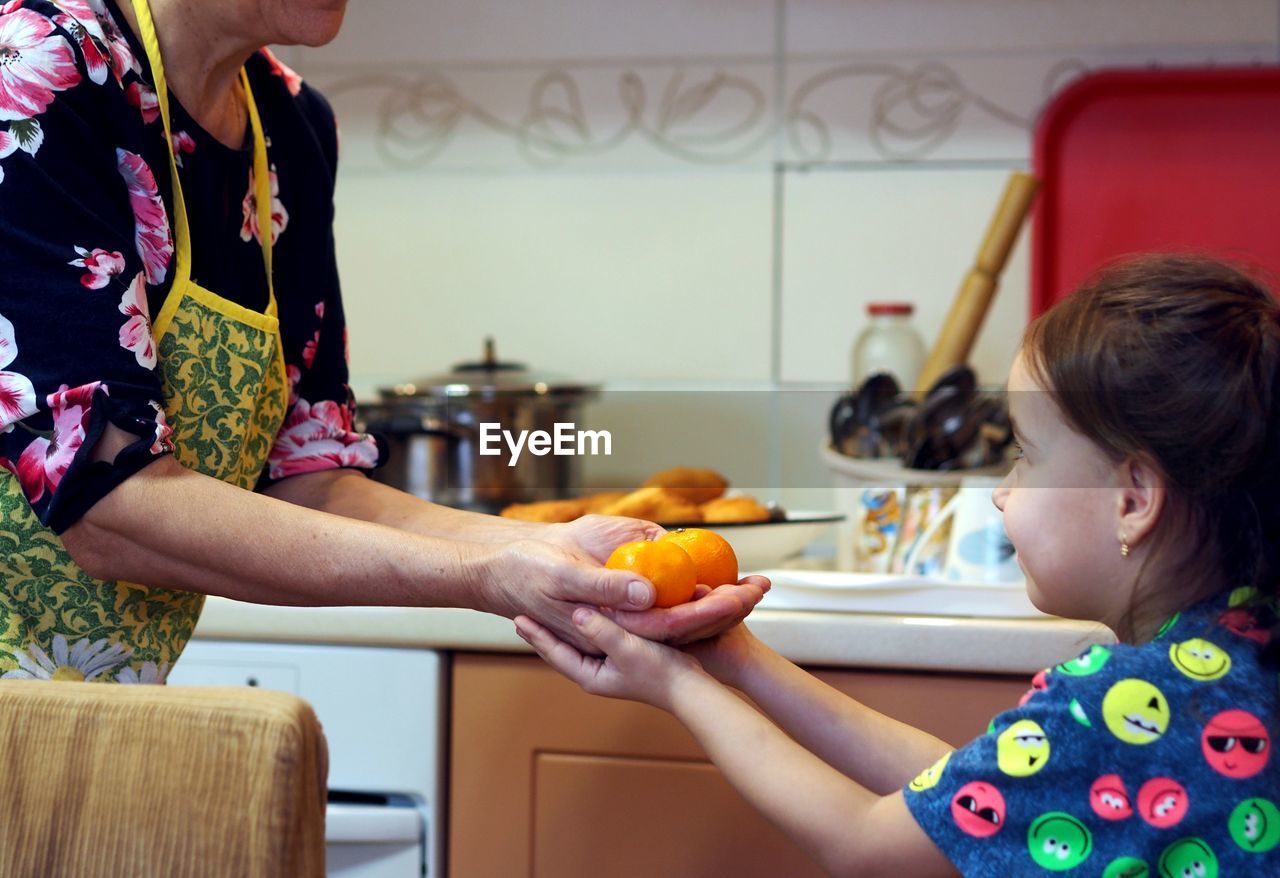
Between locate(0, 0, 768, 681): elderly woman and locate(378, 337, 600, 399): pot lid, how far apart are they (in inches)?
19.5

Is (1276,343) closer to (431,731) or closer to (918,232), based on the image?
(431,731)

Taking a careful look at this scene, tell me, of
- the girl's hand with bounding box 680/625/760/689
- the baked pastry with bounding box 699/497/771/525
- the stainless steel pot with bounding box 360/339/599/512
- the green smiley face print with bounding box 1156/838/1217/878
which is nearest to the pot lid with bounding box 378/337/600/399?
the stainless steel pot with bounding box 360/339/599/512

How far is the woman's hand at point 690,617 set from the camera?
2.99 feet

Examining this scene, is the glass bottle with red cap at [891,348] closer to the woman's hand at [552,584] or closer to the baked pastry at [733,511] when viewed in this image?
the baked pastry at [733,511]

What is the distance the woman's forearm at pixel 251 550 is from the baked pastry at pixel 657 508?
534 millimetres

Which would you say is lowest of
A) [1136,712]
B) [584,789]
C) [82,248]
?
[584,789]

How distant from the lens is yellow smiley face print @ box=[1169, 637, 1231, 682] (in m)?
0.76

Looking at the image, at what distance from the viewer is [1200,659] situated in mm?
769

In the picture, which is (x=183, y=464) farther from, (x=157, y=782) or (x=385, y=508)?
(x=157, y=782)

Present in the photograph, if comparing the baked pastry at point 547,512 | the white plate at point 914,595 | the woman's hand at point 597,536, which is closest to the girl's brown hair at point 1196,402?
the woman's hand at point 597,536

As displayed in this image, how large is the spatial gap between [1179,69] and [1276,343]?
109 centimetres

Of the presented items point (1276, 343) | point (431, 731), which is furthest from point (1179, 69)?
point (431, 731)

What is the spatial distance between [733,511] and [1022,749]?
707mm

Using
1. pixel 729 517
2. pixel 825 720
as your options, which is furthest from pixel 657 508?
pixel 825 720
